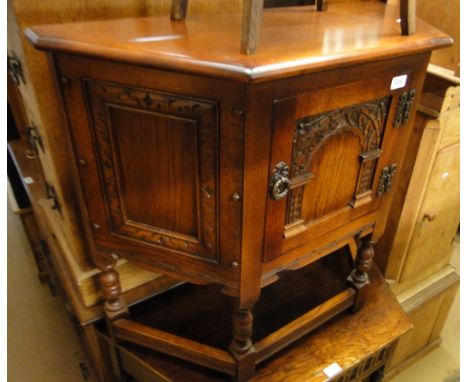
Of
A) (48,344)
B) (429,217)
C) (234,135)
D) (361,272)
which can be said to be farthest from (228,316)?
(48,344)

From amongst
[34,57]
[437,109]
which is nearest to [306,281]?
[437,109]

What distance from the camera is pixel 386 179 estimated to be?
836 millimetres

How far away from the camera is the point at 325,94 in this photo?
0.62m

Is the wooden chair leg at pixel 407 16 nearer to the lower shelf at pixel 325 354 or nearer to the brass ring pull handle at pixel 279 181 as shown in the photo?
the brass ring pull handle at pixel 279 181

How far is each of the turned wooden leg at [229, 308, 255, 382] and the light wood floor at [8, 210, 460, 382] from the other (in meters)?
0.95

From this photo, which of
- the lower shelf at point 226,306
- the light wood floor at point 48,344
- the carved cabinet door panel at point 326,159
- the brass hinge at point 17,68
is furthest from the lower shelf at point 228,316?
the light wood floor at point 48,344

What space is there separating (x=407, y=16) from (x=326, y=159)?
0.92 ft

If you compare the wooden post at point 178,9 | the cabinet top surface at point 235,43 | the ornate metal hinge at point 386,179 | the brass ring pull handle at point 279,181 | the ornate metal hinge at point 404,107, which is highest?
the wooden post at point 178,9

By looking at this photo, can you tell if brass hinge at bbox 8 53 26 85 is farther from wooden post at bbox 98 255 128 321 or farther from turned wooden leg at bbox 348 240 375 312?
turned wooden leg at bbox 348 240 375 312

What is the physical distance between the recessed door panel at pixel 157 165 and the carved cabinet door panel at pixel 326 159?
0.36ft

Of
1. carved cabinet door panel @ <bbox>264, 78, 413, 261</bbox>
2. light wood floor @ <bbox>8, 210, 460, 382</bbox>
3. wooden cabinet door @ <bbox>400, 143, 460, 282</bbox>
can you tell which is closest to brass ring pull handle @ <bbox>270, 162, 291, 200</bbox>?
carved cabinet door panel @ <bbox>264, 78, 413, 261</bbox>

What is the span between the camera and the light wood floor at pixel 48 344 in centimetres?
155

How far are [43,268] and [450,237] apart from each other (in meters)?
1.77

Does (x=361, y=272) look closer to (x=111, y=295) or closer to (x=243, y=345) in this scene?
(x=243, y=345)
